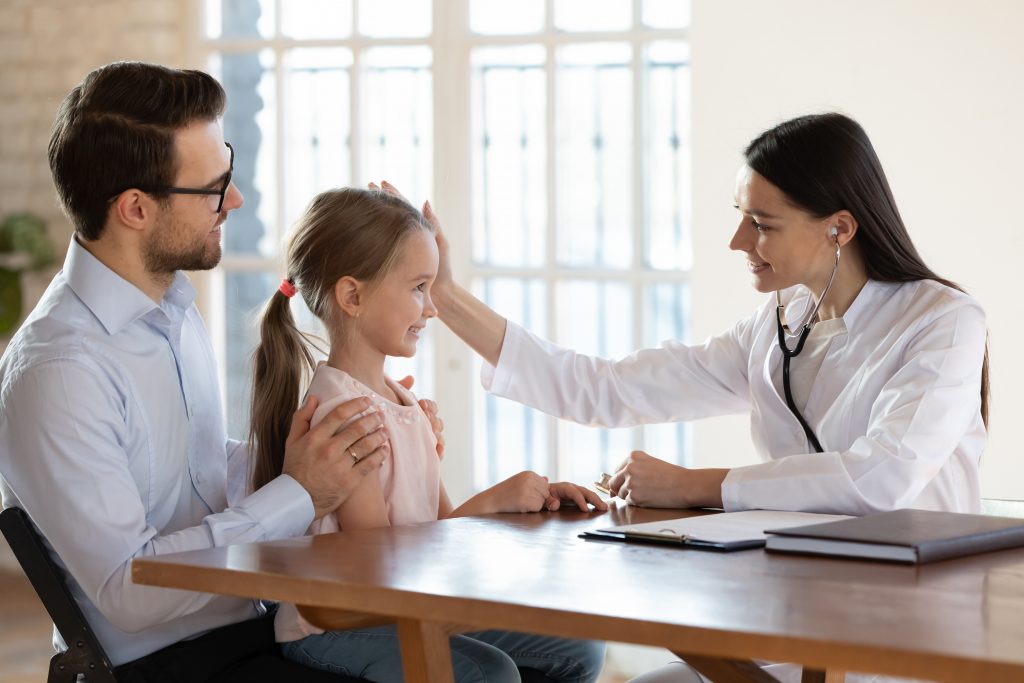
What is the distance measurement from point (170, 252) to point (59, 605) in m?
0.53

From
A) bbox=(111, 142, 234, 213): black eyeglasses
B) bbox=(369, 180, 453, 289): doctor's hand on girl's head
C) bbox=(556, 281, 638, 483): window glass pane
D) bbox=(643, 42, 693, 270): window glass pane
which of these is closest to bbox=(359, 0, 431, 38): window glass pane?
bbox=(643, 42, 693, 270): window glass pane

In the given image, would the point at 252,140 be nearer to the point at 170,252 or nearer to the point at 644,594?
the point at 170,252

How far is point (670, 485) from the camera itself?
1.90 metres

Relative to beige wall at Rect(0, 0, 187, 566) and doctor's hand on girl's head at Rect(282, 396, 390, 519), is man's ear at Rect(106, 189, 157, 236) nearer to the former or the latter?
doctor's hand on girl's head at Rect(282, 396, 390, 519)

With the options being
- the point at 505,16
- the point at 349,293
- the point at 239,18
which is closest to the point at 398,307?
the point at 349,293

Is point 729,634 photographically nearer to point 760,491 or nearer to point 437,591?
point 437,591

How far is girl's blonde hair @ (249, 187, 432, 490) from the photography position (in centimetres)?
197

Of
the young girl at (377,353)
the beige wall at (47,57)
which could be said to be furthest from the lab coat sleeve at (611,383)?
the beige wall at (47,57)

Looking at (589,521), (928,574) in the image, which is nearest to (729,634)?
(928,574)

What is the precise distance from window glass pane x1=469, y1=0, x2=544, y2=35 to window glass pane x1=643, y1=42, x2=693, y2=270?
427 millimetres

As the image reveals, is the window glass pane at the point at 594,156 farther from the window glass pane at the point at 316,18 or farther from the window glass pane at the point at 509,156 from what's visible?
the window glass pane at the point at 316,18

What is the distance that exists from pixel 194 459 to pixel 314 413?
0.65 ft

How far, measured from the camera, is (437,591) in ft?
4.00

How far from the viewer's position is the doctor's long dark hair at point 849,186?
2.16 m
